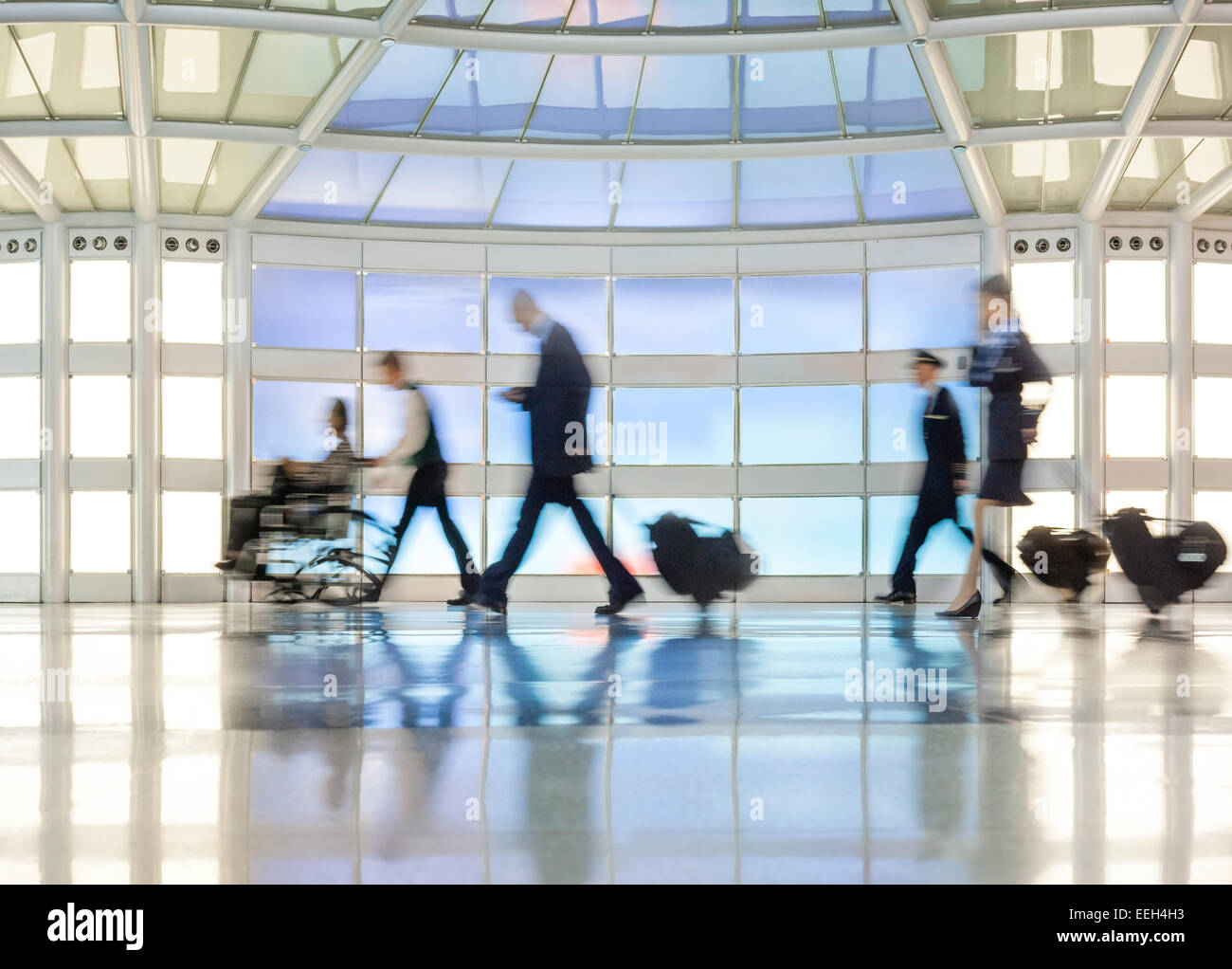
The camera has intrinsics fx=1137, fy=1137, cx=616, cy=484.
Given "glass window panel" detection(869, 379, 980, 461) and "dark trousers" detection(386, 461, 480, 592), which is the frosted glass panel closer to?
"glass window panel" detection(869, 379, 980, 461)

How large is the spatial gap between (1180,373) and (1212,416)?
106 cm

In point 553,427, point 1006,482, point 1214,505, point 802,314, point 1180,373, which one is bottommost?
point 1214,505

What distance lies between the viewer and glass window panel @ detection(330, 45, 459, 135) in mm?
15744

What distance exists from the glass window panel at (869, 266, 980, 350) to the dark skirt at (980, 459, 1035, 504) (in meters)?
11.1

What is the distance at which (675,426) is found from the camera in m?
19.5

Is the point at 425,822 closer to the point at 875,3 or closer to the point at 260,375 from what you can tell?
the point at 875,3

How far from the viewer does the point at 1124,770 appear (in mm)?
2406

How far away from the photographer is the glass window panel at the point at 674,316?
19.3 m

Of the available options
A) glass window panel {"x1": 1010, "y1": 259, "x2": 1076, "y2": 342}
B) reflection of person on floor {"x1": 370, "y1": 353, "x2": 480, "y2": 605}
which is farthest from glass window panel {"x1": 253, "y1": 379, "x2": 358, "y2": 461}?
glass window panel {"x1": 1010, "y1": 259, "x2": 1076, "y2": 342}

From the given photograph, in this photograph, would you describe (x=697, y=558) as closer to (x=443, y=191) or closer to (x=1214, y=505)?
(x=443, y=191)

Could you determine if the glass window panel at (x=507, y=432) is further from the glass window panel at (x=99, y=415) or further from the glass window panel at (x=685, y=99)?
the glass window panel at (x=99, y=415)

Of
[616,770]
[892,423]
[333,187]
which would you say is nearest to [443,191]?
[333,187]

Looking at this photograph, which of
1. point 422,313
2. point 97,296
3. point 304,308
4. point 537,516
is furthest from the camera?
point 422,313

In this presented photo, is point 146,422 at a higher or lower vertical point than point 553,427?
higher
